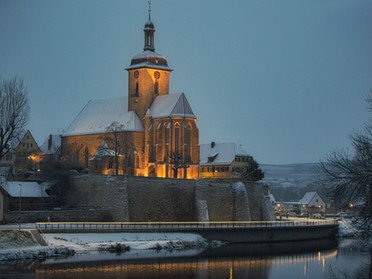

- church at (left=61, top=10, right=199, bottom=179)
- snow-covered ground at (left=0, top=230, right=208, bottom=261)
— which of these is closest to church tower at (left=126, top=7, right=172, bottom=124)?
church at (left=61, top=10, right=199, bottom=179)


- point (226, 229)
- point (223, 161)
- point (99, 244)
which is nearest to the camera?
point (99, 244)

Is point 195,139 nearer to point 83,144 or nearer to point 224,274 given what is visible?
point 83,144

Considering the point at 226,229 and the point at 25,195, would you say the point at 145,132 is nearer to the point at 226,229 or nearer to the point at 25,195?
the point at 25,195

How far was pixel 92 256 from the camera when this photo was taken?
57625 mm

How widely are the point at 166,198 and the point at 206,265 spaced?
24272mm

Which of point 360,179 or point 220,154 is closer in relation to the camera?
point 360,179

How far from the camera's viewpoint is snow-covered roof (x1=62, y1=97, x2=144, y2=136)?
338 feet

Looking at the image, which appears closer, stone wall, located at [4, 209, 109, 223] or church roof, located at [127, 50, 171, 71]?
stone wall, located at [4, 209, 109, 223]

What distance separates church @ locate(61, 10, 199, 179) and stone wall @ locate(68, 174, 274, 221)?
49.0 ft

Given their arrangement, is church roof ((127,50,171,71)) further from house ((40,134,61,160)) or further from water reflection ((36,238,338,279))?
water reflection ((36,238,338,279))

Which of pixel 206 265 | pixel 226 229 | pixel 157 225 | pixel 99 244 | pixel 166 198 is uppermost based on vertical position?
pixel 166 198

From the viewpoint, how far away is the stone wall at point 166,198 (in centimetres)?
7525

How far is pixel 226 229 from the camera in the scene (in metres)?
72.8

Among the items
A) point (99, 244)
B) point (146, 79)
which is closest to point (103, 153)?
point (146, 79)
